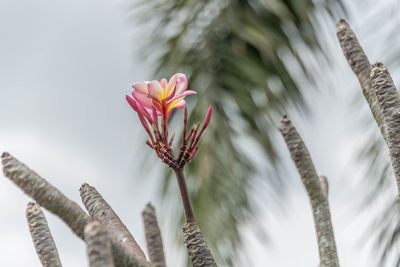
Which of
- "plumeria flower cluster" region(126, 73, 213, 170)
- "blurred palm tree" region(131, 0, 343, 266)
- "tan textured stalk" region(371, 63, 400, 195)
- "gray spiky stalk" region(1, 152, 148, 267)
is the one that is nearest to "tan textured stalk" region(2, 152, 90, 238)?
"gray spiky stalk" region(1, 152, 148, 267)

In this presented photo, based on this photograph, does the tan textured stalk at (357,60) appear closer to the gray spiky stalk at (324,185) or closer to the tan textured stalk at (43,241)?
the gray spiky stalk at (324,185)

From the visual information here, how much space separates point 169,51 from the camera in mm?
1967

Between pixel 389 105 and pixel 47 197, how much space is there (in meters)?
0.23

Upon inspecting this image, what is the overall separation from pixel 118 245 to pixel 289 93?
160 centimetres

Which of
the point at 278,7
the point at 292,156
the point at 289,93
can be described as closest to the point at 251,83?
the point at 289,93

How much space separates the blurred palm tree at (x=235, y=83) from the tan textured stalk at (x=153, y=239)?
4.46ft

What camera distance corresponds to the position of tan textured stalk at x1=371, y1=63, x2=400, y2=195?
446 millimetres

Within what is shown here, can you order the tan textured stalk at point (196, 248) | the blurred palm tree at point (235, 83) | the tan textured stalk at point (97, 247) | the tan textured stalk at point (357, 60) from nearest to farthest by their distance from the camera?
the tan textured stalk at point (97, 247), the tan textured stalk at point (196, 248), the tan textured stalk at point (357, 60), the blurred palm tree at point (235, 83)

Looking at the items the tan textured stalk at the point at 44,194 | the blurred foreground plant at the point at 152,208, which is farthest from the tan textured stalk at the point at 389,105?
the tan textured stalk at the point at 44,194

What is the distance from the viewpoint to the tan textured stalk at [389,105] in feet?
1.46

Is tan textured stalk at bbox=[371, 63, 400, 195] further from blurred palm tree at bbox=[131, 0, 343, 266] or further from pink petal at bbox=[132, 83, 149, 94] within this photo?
blurred palm tree at bbox=[131, 0, 343, 266]

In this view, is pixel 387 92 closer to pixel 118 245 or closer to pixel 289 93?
pixel 118 245

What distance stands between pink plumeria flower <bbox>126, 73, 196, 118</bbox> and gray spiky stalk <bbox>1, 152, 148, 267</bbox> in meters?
0.12

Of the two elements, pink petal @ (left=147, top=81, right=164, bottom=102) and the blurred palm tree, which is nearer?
pink petal @ (left=147, top=81, right=164, bottom=102)
